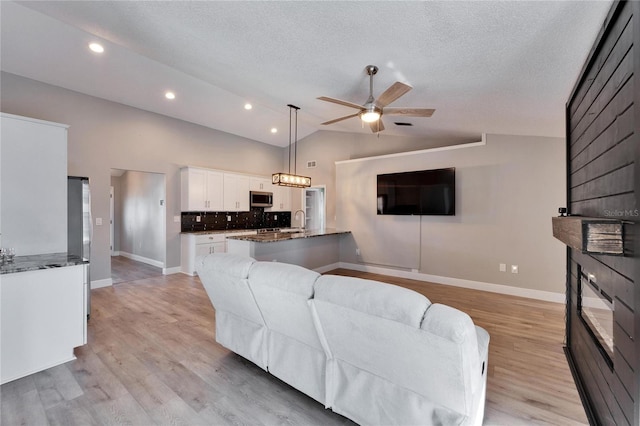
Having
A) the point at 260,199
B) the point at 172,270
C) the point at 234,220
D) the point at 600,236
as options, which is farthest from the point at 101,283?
the point at 600,236

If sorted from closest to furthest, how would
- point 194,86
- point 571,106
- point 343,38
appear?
point 343,38
point 571,106
point 194,86

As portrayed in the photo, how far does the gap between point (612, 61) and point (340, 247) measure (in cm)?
546

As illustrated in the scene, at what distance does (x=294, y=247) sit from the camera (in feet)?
17.1

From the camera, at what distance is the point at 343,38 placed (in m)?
2.21

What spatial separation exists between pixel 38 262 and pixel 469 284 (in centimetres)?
572

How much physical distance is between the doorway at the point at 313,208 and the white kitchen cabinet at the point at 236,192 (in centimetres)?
169

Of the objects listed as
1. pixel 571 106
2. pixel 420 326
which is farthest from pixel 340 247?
pixel 420 326

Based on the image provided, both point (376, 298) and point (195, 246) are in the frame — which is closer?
point (376, 298)

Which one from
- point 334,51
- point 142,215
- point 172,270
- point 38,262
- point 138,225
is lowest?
point 172,270

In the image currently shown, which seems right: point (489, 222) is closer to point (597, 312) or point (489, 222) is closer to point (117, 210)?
point (597, 312)

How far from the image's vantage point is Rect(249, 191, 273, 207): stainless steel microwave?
7.10m

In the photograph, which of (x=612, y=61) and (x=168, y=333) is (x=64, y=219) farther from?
(x=612, y=61)

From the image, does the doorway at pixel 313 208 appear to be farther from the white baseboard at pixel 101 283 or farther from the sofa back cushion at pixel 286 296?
the sofa back cushion at pixel 286 296

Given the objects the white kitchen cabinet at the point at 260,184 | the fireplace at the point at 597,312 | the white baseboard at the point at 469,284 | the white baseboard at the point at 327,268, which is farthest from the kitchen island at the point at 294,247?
the fireplace at the point at 597,312
